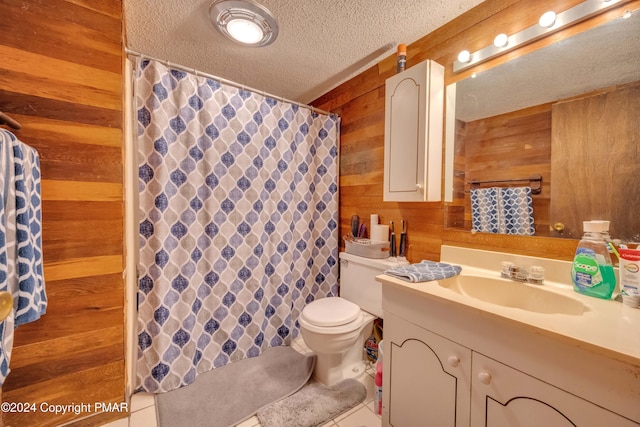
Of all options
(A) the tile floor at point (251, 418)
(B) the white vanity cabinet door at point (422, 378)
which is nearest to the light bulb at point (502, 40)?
(B) the white vanity cabinet door at point (422, 378)

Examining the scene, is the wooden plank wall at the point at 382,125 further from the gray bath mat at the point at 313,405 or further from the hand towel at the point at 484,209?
the gray bath mat at the point at 313,405

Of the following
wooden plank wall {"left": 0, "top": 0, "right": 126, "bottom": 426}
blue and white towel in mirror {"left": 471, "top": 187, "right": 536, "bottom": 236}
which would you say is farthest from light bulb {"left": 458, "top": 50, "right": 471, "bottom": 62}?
wooden plank wall {"left": 0, "top": 0, "right": 126, "bottom": 426}

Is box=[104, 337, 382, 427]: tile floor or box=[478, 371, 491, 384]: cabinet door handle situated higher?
box=[478, 371, 491, 384]: cabinet door handle

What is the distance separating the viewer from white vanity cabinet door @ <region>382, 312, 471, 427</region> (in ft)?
2.85

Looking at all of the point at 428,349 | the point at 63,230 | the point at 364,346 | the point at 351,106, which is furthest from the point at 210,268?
the point at 351,106

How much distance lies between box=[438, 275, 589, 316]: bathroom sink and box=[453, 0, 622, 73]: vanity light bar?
3.52 ft

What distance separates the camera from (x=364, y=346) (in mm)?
1764

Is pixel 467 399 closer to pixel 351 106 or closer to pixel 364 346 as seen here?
pixel 364 346

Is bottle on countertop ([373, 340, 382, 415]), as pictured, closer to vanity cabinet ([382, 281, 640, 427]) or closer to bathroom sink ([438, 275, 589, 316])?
vanity cabinet ([382, 281, 640, 427])

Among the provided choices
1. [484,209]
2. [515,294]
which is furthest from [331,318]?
[484,209]

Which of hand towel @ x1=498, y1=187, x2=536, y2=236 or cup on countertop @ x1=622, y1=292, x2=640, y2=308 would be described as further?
hand towel @ x1=498, y1=187, x2=536, y2=236

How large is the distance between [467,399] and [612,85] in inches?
48.6

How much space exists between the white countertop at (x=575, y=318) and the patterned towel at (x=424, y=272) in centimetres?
3

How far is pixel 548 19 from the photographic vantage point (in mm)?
1061
